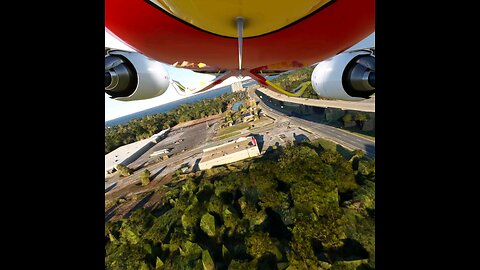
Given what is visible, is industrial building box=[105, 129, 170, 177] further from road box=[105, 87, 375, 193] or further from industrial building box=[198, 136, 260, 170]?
industrial building box=[198, 136, 260, 170]

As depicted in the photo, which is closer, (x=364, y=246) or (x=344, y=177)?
(x=364, y=246)

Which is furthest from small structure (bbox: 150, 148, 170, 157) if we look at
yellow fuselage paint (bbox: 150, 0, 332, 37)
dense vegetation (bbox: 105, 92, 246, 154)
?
yellow fuselage paint (bbox: 150, 0, 332, 37)

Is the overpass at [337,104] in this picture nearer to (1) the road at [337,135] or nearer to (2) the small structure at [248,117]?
(1) the road at [337,135]

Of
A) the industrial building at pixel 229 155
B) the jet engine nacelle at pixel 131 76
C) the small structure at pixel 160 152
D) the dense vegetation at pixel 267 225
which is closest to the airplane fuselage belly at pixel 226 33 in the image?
the jet engine nacelle at pixel 131 76
